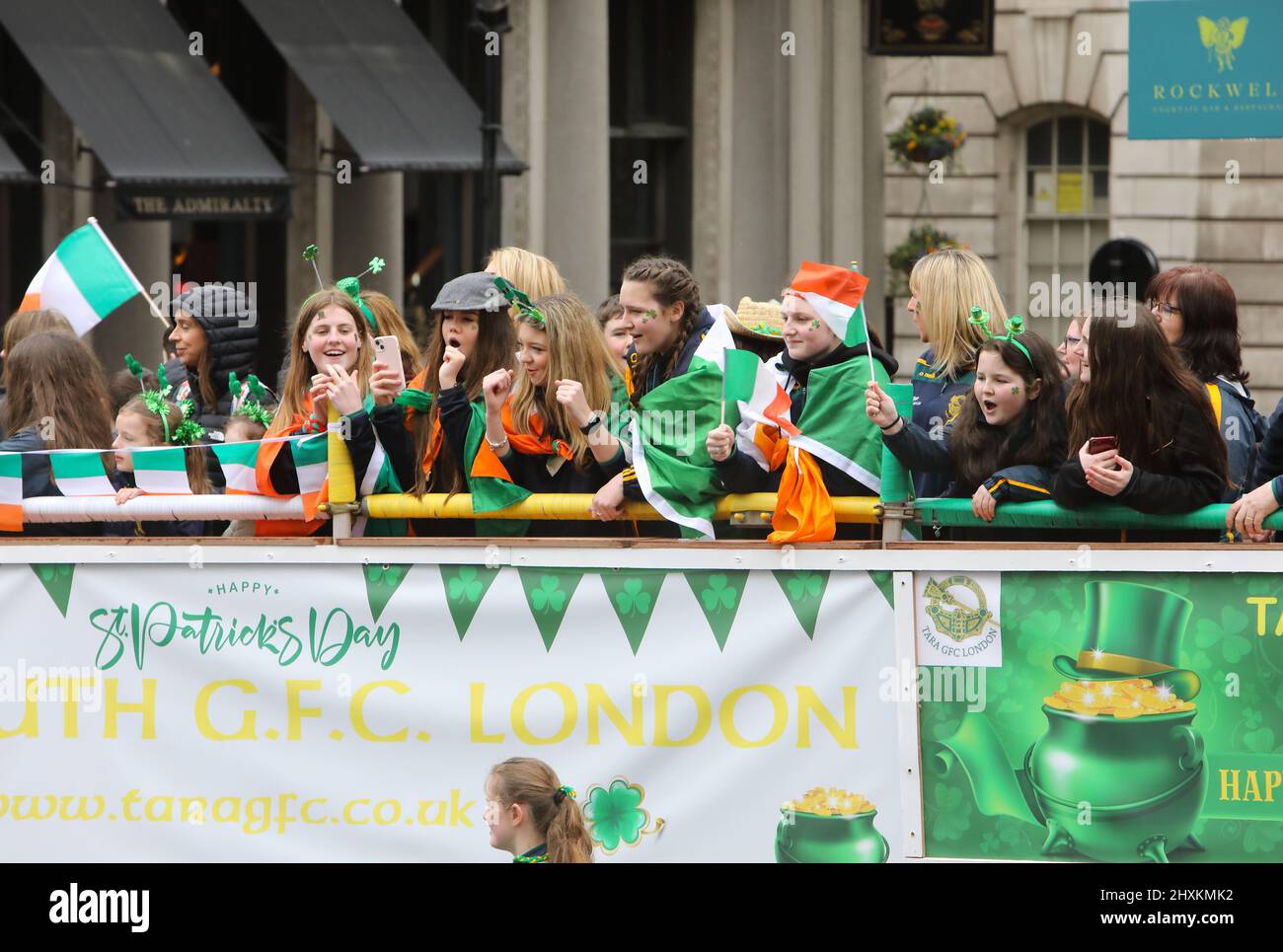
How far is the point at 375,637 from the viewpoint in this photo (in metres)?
6.03

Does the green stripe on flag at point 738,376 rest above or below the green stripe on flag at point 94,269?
below

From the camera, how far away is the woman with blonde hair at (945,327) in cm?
632

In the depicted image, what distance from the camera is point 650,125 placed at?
22109 mm

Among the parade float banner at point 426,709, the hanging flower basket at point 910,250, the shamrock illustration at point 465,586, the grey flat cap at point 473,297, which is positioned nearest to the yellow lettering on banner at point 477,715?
the parade float banner at point 426,709

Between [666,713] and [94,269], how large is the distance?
375 cm

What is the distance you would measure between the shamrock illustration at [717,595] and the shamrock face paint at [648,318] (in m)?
0.91

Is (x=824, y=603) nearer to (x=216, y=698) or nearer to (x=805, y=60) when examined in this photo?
(x=216, y=698)

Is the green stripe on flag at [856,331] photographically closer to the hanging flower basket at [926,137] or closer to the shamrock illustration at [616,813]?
the shamrock illustration at [616,813]

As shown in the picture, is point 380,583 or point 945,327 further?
point 945,327

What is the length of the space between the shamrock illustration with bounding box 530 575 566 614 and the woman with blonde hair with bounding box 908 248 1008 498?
1.23 m

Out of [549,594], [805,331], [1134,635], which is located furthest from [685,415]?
[1134,635]

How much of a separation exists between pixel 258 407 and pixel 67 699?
1.50 meters

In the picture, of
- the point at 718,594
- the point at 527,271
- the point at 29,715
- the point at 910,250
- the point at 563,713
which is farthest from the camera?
the point at 910,250

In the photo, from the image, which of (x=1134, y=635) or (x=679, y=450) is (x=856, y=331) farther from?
(x=1134, y=635)
